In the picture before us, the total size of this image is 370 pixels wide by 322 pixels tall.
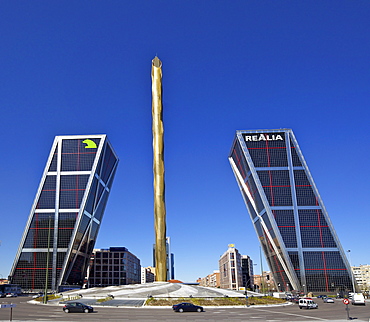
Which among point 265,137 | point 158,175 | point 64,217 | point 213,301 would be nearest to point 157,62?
point 158,175

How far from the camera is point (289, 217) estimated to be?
96.1 m

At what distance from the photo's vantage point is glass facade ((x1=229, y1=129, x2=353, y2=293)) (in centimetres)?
9269

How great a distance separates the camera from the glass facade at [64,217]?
98812 mm

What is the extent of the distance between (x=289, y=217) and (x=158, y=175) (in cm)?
4283

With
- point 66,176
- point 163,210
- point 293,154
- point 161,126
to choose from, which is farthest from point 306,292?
point 66,176

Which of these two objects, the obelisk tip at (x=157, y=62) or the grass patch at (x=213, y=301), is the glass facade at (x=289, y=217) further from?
the grass patch at (x=213, y=301)

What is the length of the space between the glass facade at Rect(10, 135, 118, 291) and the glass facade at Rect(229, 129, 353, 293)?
4387 cm

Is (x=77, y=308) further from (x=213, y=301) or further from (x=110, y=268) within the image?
(x=110, y=268)

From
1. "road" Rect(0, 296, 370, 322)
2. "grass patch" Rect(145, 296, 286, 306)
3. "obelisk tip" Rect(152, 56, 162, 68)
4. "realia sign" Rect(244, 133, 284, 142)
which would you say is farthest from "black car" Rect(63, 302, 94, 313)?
"realia sign" Rect(244, 133, 284, 142)

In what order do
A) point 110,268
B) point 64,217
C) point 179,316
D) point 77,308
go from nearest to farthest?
point 179,316
point 77,308
point 64,217
point 110,268

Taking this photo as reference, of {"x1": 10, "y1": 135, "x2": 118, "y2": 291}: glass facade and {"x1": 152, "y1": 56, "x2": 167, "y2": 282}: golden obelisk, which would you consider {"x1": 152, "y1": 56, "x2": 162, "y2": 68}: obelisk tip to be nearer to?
{"x1": 152, "y1": 56, "x2": 167, "y2": 282}: golden obelisk

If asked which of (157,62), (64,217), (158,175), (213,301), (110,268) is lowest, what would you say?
(110,268)

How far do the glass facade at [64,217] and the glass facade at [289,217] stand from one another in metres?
43.9

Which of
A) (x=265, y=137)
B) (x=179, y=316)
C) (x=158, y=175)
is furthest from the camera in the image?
(x=265, y=137)
